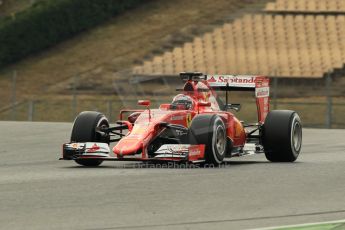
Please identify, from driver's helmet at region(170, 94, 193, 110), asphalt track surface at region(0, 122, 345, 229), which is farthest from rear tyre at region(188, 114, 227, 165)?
driver's helmet at region(170, 94, 193, 110)

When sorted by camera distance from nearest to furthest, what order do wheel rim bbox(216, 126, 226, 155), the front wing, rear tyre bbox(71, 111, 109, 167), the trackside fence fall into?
1. the front wing
2. wheel rim bbox(216, 126, 226, 155)
3. rear tyre bbox(71, 111, 109, 167)
4. the trackside fence

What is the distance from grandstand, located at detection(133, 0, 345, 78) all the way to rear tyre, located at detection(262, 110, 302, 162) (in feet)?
61.7

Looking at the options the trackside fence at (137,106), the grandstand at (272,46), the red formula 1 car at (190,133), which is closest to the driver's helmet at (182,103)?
the red formula 1 car at (190,133)

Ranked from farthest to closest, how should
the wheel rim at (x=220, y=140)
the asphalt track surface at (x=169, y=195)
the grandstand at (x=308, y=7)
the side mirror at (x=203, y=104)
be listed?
the grandstand at (x=308, y=7) < the side mirror at (x=203, y=104) < the wheel rim at (x=220, y=140) < the asphalt track surface at (x=169, y=195)

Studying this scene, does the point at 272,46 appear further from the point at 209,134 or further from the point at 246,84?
the point at 209,134

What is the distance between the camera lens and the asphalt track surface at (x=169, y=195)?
8.80 m

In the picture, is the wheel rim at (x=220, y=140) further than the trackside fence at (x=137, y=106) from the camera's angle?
No

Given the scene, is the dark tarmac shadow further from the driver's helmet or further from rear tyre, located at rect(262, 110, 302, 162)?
the driver's helmet

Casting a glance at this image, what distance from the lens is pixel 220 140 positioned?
14.1 meters

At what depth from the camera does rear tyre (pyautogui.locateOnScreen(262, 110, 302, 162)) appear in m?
15.0

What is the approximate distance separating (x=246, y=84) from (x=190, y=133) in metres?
2.82

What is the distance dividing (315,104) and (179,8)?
14.9 meters

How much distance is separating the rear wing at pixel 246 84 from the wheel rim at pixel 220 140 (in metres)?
2.19

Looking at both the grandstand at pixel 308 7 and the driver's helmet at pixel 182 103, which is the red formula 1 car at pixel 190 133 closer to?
the driver's helmet at pixel 182 103
